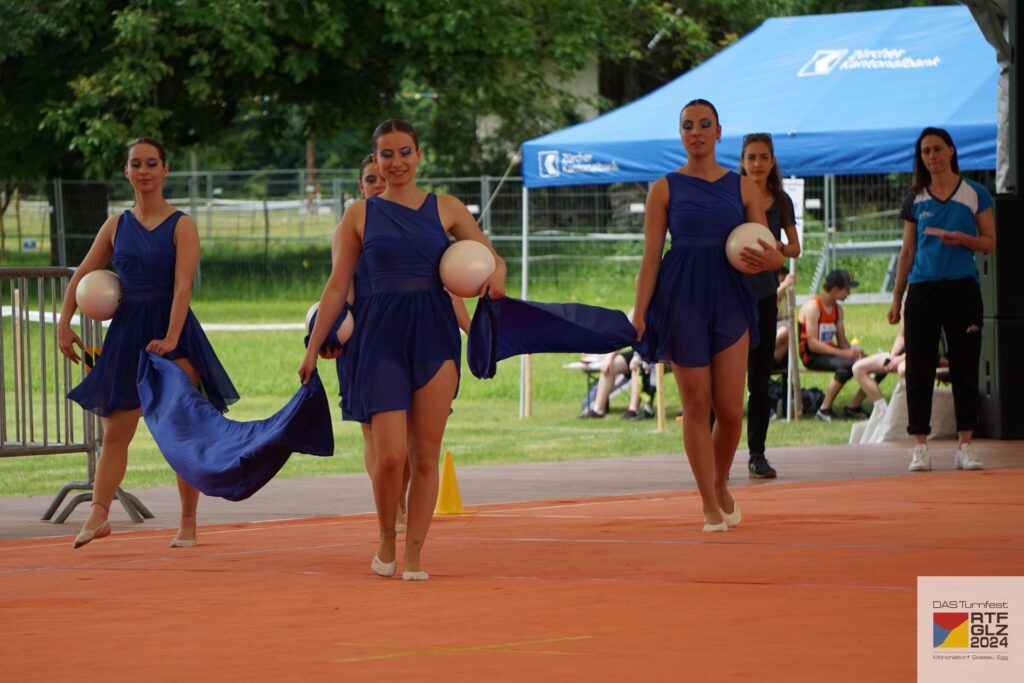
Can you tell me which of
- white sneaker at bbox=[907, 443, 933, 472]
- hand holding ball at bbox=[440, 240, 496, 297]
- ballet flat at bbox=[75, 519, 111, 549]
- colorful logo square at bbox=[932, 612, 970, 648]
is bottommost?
white sneaker at bbox=[907, 443, 933, 472]

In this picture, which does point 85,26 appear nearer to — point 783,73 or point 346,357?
point 783,73

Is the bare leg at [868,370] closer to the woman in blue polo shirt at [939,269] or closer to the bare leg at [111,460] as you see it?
the woman in blue polo shirt at [939,269]

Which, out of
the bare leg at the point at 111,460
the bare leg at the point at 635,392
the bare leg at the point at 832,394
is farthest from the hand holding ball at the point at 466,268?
the bare leg at the point at 832,394

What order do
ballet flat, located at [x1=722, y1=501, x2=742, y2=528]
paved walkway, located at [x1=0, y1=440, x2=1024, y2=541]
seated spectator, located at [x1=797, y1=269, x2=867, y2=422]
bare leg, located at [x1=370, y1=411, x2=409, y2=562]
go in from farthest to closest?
seated spectator, located at [x1=797, y1=269, x2=867, y2=422] < paved walkway, located at [x1=0, y1=440, x2=1024, y2=541] < ballet flat, located at [x1=722, y1=501, x2=742, y2=528] < bare leg, located at [x1=370, y1=411, x2=409, y2=562]

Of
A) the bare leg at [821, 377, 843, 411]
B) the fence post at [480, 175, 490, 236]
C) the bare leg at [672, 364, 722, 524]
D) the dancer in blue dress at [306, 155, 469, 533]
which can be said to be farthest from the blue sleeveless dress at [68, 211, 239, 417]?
the fence post at [480, 175, 490, 236]

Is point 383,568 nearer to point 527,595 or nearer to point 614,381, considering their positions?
point 527,595

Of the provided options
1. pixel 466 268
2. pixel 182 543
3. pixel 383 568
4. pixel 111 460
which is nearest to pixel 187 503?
pixel 182 543

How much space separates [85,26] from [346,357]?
2640 centimetres

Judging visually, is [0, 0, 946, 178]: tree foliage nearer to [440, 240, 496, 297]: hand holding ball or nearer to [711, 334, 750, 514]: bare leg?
[711, 334, 750, 514]: bare leg

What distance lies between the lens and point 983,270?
14.2 meters

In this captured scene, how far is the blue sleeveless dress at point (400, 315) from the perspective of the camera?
24.7 ft

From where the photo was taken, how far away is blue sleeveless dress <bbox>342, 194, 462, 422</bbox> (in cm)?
754

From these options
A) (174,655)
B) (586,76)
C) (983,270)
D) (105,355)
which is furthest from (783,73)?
(586,76)

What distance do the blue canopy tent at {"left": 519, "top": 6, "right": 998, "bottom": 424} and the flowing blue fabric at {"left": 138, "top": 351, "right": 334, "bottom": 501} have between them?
314 inches
